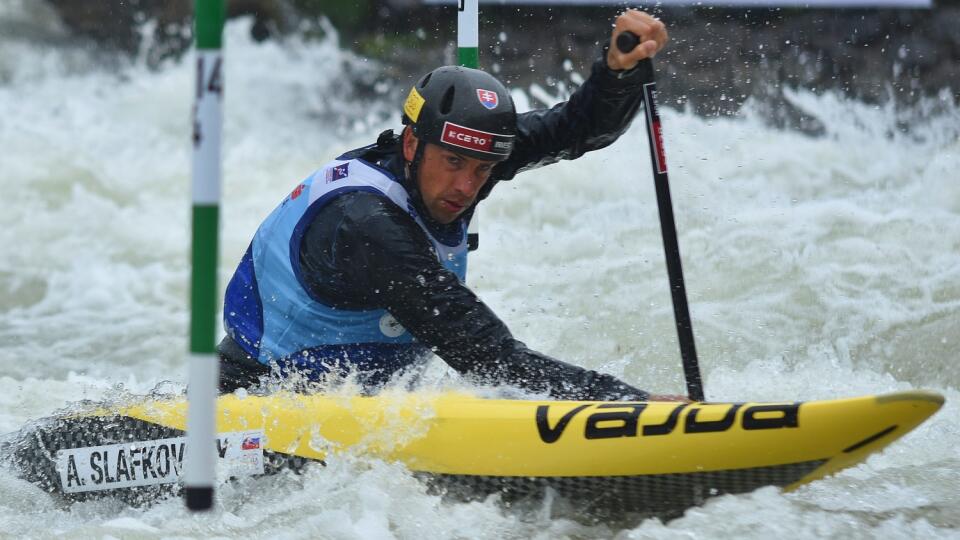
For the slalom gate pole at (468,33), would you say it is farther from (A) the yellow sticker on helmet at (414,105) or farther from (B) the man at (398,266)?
→ (A) the yellow sticker on helmet at (414,105)

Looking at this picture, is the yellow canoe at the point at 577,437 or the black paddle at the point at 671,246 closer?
the yellow canoe at the point at 577,437

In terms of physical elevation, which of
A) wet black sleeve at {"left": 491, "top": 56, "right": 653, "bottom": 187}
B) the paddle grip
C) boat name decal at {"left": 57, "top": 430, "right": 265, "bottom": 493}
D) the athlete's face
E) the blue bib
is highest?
the paddle grip

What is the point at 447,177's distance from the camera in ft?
11.8

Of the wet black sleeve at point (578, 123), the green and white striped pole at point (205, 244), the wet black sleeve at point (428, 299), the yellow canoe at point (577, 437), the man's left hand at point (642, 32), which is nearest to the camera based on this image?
the green and white striped pole at point (205, 244)

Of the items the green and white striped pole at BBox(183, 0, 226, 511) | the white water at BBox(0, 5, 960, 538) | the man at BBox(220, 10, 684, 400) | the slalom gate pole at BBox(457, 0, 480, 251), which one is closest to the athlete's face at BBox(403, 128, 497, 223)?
the man at BBox(220, 10, 684, 400)

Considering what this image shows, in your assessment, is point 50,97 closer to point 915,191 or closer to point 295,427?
point 915,191

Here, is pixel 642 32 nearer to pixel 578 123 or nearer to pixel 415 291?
pixel 578 123

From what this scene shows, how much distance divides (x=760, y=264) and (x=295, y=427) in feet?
13.4

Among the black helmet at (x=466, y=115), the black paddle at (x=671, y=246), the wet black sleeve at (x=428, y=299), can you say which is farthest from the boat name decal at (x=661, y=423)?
the black helmet at (x=466, y=115)

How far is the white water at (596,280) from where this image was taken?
3.50 m

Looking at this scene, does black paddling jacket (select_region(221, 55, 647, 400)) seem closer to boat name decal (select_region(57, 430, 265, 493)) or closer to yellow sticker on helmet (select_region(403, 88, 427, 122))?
yellow sticker on helmet (select_region(403, 88, 427, 122))

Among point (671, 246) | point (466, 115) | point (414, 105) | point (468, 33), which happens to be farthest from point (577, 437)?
point (468, 33)

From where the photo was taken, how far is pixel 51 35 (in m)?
14.9

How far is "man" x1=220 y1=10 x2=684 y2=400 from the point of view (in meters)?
3.43
